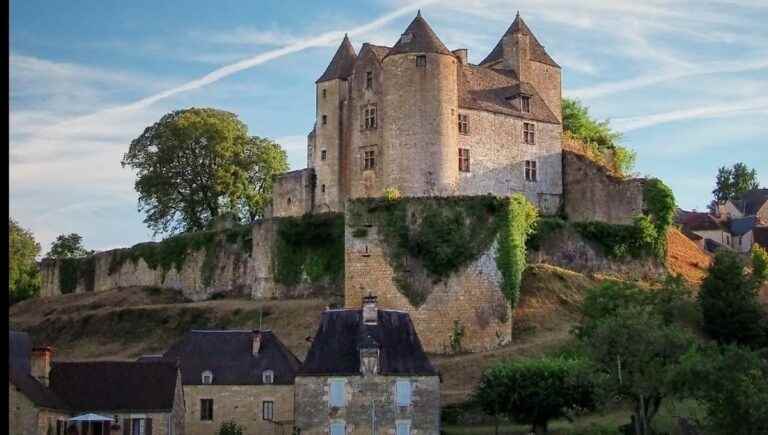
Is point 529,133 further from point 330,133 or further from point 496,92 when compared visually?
point 330,133

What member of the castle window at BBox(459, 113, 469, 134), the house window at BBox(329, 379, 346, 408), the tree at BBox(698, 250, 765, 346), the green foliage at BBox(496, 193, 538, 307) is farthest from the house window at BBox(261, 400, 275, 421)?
the castle window at BBox(459, 113, 469, 134)

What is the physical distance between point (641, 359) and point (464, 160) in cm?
1894

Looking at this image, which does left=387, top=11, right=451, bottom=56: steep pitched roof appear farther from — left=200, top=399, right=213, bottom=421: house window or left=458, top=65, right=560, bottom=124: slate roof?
left=200, top=399, right=213, bottom=421: house window

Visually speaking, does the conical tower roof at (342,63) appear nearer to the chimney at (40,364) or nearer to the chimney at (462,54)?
the chimney at (462,54)

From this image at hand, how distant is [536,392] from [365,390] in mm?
5151

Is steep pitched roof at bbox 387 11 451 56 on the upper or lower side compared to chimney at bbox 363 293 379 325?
upper

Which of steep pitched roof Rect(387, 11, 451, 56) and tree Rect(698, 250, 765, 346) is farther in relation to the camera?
steep pitched roof Rect(387, 11, 451, 56)

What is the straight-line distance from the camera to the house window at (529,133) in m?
54.0

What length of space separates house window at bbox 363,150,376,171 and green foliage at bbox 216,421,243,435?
59.9 feet

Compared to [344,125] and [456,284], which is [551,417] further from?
[344,125]

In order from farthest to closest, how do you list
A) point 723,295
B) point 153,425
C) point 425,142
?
point 425,142, point 723,295, point 153,425

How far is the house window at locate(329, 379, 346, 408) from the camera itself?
3444 cm

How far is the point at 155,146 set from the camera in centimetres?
6594

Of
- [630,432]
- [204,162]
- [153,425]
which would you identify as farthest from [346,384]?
[204,162]
